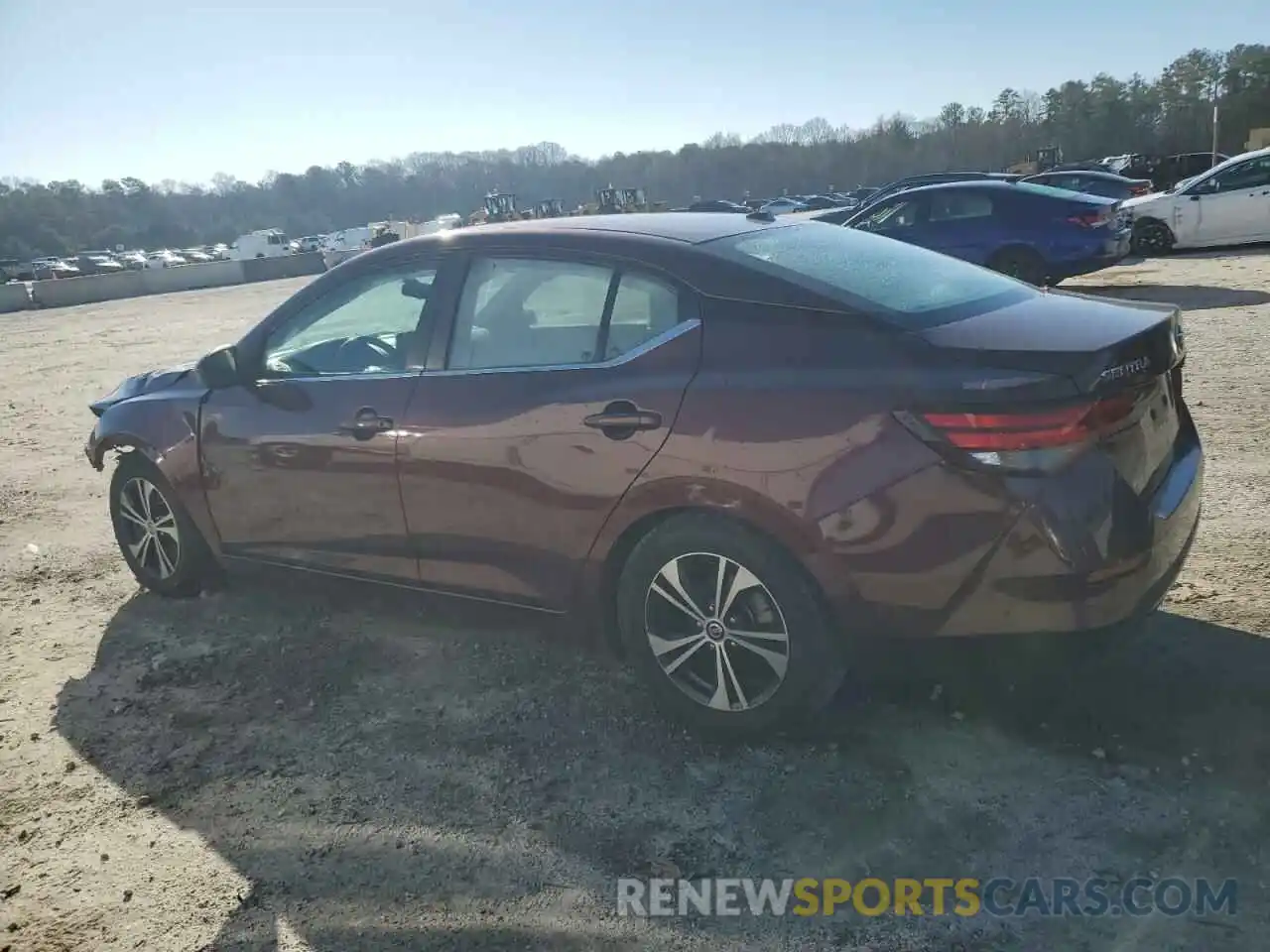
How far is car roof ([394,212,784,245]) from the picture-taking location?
11.6 ft

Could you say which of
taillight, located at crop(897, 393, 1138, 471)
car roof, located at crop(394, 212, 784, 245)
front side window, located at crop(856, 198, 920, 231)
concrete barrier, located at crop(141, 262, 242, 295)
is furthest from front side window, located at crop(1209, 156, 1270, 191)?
concrete barrier, located at crop(141, 262, 242, 295)

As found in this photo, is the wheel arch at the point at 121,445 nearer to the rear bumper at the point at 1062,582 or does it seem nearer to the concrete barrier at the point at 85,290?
the rear bumper at the point at 1062,582

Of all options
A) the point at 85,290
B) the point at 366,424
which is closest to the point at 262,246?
the point at 85,290

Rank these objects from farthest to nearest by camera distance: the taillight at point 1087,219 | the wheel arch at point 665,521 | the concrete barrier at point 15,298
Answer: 1. the concrete barrier at point 15,298
2. the taillight at point 1087,219
3. the wheel arch at point 665,521

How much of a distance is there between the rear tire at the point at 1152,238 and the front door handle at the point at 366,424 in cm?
1610

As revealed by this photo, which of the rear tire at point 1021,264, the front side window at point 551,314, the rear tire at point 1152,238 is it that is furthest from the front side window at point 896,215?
the front side window at point 551,314

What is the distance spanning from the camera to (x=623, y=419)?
318cm

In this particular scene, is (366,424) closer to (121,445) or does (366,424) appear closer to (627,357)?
(627,357)

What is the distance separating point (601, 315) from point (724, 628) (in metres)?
1.15

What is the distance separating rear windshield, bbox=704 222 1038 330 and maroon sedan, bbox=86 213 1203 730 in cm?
2

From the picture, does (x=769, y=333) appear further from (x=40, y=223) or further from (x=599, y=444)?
(x=40, y=223)

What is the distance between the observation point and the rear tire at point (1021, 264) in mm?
11969

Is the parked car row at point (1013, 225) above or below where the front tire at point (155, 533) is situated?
above

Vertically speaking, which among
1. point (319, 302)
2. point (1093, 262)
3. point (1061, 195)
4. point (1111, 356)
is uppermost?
point (319, 302)
